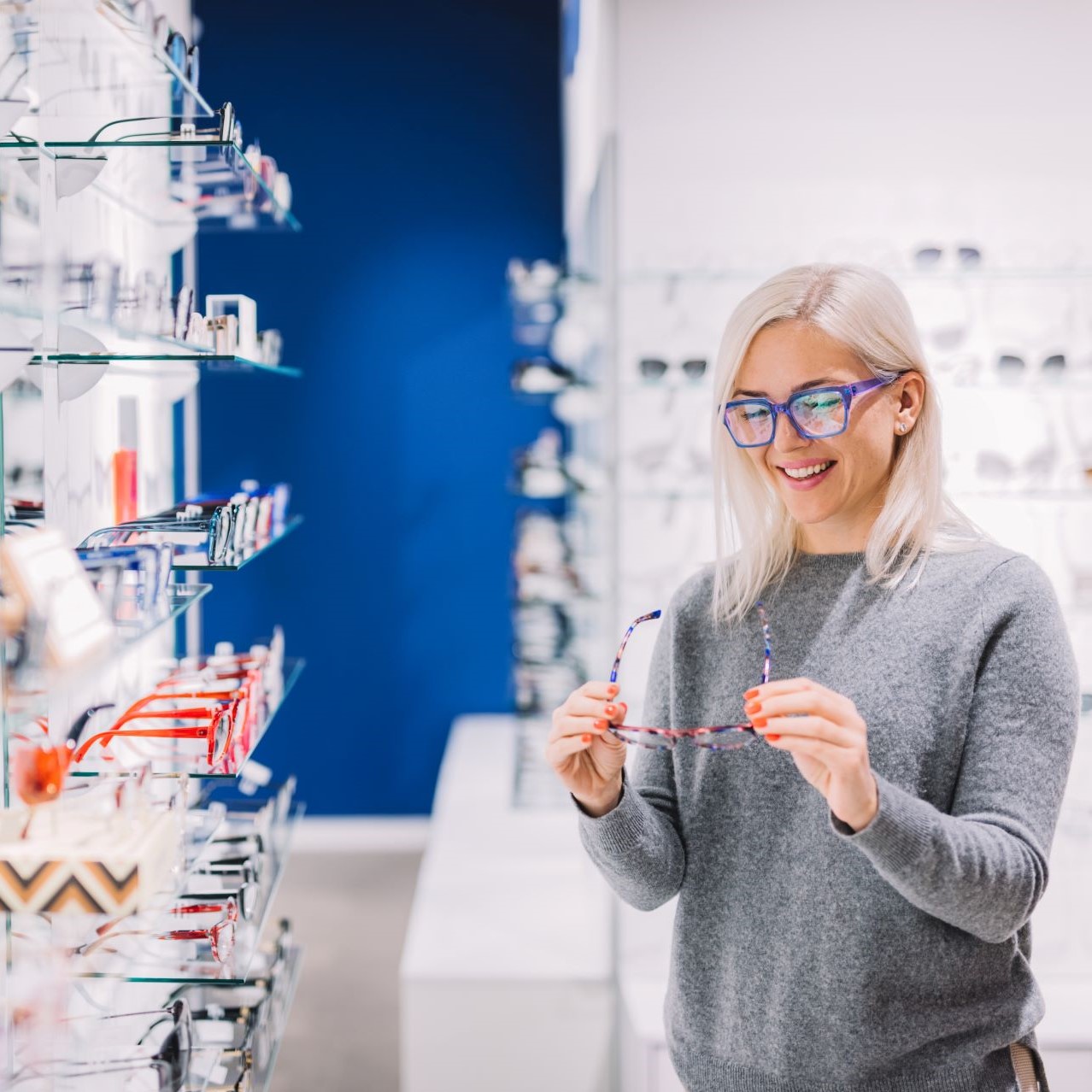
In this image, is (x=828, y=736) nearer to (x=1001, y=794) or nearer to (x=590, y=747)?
(x=1001, y=794)

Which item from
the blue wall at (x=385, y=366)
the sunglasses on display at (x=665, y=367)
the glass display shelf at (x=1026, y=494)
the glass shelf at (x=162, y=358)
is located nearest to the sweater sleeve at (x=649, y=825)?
the glass shelf at (x=162, y=358)

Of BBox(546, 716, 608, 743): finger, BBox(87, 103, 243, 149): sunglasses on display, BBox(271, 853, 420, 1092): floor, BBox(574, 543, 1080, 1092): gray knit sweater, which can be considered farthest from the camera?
BBox(271, 853, 420, 1092): floor

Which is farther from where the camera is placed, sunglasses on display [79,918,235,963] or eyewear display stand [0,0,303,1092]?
sunglasses on display [79,918,235,963]

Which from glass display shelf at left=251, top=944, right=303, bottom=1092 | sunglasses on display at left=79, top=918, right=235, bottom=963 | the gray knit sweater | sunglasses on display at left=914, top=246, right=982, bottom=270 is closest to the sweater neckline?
the gray knit sweater

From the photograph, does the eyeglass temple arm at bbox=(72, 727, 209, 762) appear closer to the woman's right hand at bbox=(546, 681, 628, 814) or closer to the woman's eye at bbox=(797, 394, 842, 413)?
the woman's right hand at bbox=(546, 681, 628, 814)

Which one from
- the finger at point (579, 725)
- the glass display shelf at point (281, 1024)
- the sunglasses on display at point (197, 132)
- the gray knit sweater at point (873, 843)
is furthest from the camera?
the glass display shelf at point (281, 1024)

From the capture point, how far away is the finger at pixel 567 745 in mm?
1422

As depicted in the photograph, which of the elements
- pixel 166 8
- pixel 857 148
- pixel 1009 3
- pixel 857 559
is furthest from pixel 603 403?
pixel 166 8

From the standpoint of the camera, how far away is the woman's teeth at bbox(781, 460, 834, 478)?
151 centimetres

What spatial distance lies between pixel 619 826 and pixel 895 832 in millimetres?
417

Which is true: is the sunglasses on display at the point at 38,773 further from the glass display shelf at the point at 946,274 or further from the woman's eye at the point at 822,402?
the glass display shelf at the point at 946,274

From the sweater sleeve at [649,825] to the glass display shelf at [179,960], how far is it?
0.62m

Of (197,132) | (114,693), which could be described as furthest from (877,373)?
(114,693)

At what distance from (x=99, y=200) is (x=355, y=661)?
12.9ft
